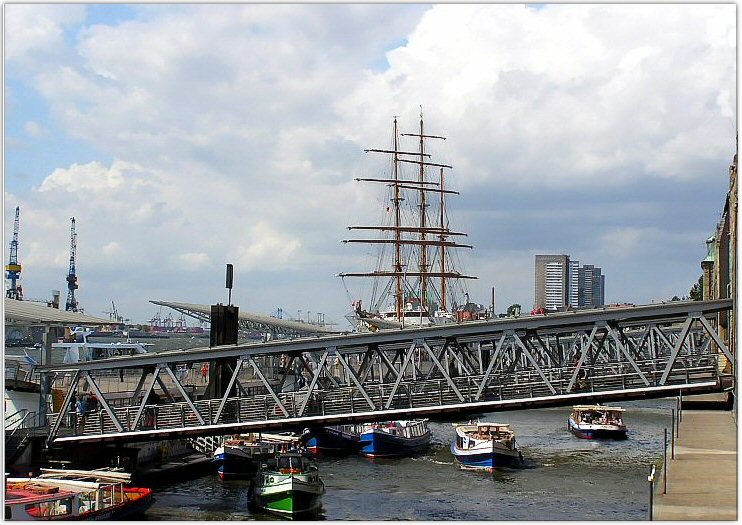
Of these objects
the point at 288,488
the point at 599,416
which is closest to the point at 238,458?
the point at 288,488

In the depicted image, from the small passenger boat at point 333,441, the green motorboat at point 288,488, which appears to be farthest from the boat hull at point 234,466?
the small passenger boat at point 333,441

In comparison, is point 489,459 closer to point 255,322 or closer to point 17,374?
point 17,374

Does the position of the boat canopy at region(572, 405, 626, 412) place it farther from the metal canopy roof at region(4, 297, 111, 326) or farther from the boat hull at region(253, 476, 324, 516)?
the boat hull at region(253, 476, 324, 516)

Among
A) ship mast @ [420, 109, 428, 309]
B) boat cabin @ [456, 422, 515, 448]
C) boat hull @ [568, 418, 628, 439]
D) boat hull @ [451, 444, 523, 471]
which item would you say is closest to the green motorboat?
boat hull @ [451, 444, 523, 471]

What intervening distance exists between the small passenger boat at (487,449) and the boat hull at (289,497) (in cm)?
1549

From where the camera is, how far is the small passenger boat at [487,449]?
2137 inches

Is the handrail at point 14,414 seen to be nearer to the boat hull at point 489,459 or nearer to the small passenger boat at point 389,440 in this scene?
the small passenger boat at point 389,440

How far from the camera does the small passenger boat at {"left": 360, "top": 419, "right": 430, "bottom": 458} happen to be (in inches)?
2420

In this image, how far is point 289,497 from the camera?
132 ft

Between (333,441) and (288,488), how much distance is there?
75.2ft

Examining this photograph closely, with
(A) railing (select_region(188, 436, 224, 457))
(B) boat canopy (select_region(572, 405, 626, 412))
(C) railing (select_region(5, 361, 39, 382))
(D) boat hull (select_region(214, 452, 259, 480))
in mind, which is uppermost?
(C) railing (select_region(5, 361, 39, 382))

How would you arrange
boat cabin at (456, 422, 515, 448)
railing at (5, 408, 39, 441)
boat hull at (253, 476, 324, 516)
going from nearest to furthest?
boat hull at (253, 476, 324, 516)
railing at (5, 408, 39, 441)
boat cabin at (456, 422, 515, 448)

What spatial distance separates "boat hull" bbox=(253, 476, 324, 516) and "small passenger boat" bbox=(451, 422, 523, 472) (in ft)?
50.8

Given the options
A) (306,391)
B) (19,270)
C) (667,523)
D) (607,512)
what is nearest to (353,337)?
(306,391)
